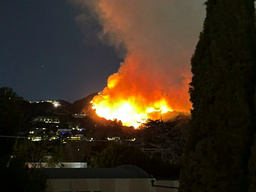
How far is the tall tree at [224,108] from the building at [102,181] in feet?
28.2

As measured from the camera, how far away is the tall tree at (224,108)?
236 inches

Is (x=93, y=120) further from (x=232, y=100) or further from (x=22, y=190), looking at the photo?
(x=232, y=100)

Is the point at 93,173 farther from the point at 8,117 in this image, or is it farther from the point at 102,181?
the point at 8,117

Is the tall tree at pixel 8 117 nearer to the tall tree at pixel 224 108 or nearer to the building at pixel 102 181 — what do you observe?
the building at pixel 102 181

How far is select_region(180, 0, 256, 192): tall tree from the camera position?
19.7 feet

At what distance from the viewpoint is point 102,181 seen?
15547mm

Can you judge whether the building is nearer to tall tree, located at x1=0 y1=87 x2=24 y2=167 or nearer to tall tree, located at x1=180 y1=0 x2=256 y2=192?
tall tree, located at x1=0 y1=87 x2=24 y2=167

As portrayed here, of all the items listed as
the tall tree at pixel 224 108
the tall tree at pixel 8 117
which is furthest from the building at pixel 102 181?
the tall tree at pixel 224 108

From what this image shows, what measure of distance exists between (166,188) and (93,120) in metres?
82.3

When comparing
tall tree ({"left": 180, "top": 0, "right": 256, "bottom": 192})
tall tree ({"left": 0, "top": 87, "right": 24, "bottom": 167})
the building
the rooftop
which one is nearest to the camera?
tall tree ({"left": 180, "top": 0, "right": 256, "bottom": 192})

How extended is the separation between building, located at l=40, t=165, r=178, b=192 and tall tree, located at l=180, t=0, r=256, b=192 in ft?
28.2

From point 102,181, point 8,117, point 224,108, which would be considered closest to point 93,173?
point 102,181

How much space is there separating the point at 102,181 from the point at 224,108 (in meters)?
10.2

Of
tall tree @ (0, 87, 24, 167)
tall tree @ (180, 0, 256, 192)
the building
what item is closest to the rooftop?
the building
